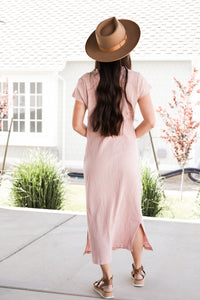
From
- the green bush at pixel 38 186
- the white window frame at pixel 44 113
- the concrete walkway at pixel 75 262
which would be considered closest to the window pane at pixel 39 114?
the white window frame at pixel 44 113

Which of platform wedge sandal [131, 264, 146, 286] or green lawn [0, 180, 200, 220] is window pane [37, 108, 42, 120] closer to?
green lawn [0, 180, 200, 220]

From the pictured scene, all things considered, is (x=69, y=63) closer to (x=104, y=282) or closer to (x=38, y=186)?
(x=38, y=186)

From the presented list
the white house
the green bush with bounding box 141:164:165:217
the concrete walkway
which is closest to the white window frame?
the white house

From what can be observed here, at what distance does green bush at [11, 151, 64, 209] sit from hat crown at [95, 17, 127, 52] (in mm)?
3309

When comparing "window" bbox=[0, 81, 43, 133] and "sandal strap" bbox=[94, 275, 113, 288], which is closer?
"sandal strap" bbox=[94, 275, 113, 288]

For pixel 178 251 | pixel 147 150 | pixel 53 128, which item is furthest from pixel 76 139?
pixel 178 251

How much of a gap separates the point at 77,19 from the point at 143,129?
37.1ft

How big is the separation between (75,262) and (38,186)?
2.45 m

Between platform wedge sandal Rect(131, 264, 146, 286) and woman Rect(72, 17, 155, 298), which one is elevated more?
woman Rect(72, 17, 155, 298)

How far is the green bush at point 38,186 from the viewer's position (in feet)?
20.7

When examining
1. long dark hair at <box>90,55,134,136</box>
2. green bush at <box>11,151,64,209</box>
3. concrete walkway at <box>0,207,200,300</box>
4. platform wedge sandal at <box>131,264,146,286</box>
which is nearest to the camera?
long dark hair at <box>90,55,134,136</box>

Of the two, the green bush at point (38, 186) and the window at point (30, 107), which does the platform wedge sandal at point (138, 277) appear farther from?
the window at point (30, 107)

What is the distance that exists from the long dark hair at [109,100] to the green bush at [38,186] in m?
3.17

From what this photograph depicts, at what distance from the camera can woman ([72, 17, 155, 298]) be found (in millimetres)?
3217
